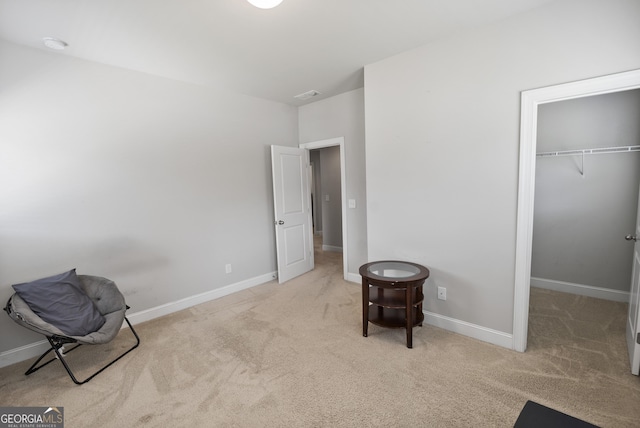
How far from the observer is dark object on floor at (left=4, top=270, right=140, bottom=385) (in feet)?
6.50

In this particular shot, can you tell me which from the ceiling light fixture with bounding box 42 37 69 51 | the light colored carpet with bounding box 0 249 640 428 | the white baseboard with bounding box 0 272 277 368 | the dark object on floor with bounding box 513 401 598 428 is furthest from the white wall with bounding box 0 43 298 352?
the dark object on floor with bounding box 513 401 598 428

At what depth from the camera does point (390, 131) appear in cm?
283

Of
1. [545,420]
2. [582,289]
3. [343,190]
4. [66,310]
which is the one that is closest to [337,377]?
[545,420]

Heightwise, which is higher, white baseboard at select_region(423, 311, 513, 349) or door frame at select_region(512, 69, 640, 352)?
door frame at select_region(512, 69, 640, 352)

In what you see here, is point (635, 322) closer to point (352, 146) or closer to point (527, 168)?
point (527, 168)

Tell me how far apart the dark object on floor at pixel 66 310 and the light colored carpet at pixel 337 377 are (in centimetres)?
27

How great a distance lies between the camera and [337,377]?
204 centimetres

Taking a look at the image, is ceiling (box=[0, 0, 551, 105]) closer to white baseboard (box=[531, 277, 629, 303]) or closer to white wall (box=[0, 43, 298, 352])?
white wall (box=[0, 43, 298, 352])

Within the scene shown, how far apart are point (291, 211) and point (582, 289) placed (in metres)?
3.66

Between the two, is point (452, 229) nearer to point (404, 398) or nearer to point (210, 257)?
point (404, 398)

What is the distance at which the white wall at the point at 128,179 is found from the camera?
7.66 feet

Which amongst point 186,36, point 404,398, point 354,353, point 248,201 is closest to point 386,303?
point 354,353

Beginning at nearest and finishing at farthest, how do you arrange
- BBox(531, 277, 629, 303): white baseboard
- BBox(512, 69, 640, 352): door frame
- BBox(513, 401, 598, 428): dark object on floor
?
BBox(513, 401, 598, 428): dark object on floor, BBox(512, 69, 640, 352): door frame, BBox(531, 277, 629, 303): white baseboard

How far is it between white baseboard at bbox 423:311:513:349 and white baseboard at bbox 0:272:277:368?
91.0 inches
